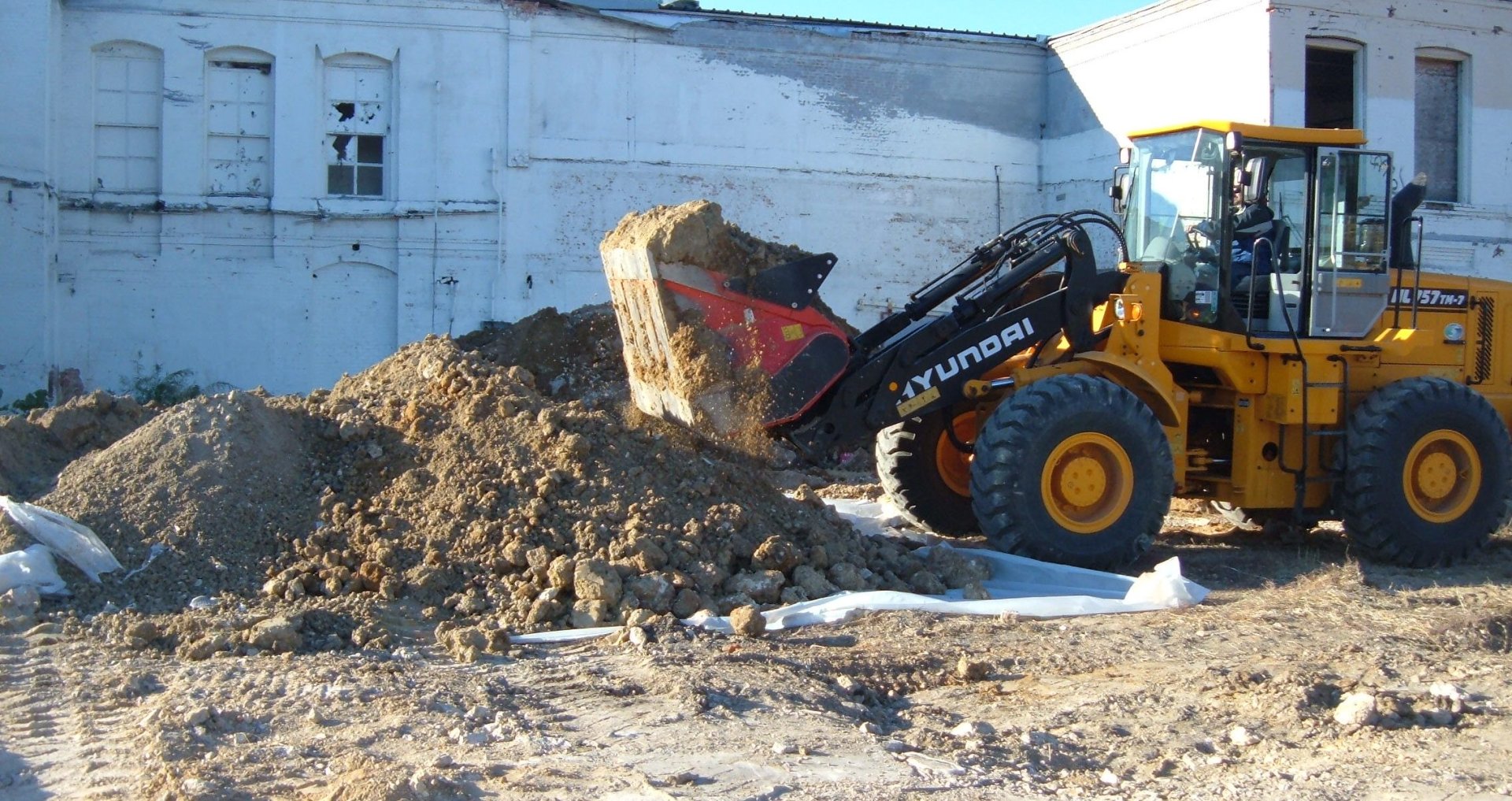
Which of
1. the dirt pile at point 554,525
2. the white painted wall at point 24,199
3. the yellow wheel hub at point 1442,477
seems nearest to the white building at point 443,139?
the white painted wall at point 24,199

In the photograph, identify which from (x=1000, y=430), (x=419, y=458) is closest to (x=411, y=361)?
(x=419, y=458)

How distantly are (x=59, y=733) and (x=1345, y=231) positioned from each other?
7.86 m

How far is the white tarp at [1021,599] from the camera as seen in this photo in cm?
696

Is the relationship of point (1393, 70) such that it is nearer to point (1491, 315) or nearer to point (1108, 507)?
point (1491, 315)

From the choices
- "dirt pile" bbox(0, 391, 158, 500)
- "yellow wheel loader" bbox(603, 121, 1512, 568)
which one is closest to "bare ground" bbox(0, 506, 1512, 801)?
"yellow wheel loader" bbox(603, 121, 1512, 568)

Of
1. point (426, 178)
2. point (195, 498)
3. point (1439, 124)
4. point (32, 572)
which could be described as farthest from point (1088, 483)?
point (1439, 124)

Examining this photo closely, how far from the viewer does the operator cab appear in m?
9.02

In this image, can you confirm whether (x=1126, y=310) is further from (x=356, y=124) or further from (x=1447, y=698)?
(x=356, y=124)

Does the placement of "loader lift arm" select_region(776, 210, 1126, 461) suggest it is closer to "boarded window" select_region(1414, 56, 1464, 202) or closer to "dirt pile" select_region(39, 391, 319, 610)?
"dirt pile" select_region(39, 391, 319, 610)

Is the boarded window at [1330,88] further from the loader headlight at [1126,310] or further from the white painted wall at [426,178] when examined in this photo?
the loader headlight at [1126,310]

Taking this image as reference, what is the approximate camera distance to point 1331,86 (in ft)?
64.7

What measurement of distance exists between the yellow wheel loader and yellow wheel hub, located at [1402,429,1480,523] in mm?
17

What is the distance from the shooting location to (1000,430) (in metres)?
8.09

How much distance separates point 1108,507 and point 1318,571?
1.50 m
